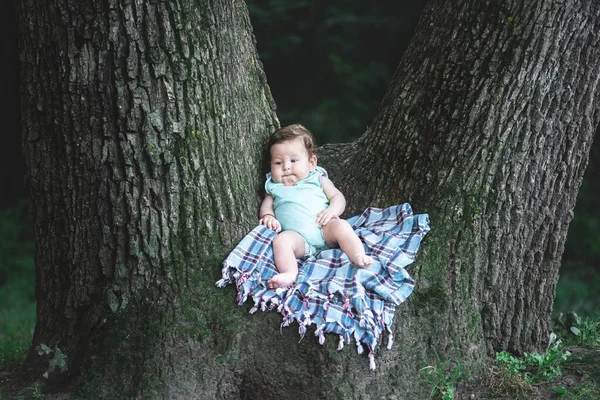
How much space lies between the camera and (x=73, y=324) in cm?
336

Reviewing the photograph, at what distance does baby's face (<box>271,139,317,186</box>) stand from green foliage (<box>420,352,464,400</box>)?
1.12 m

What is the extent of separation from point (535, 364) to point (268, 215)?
1.57 m

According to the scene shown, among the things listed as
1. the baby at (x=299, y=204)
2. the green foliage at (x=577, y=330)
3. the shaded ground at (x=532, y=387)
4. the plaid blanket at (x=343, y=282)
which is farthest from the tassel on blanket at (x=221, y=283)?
the green foliage at (x=577, y=330)

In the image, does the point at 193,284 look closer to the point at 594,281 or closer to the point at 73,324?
the point at 73,324

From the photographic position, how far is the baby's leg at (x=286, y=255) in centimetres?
319

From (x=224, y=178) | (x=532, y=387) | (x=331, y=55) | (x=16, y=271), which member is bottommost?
(x=16, y=271)

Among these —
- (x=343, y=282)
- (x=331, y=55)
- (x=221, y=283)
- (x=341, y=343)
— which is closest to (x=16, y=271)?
(x=331, y=55)

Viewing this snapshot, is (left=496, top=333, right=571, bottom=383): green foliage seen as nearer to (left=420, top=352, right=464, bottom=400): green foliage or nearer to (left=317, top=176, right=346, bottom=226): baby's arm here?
(left=420, top=352, right=464, bottom=400): green foliage

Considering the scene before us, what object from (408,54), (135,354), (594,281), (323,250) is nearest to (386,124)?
(408,54)

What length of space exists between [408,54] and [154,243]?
61.8 inches

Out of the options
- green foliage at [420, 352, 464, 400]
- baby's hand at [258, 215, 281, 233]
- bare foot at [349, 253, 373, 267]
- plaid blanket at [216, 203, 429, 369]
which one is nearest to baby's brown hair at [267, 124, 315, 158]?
baby's hand at [258, 215, 281, 233]

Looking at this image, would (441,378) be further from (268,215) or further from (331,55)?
(331,55)

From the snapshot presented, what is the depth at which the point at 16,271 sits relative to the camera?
8180mm

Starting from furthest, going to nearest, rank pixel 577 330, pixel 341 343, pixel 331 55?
pixel 331 55
pixel 577 330
pixel 341 343
